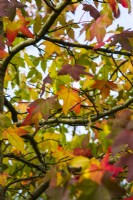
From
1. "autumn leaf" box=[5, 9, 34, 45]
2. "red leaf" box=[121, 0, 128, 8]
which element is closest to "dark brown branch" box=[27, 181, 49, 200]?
"autumn leaf" box=[5, 9, 34, 45]

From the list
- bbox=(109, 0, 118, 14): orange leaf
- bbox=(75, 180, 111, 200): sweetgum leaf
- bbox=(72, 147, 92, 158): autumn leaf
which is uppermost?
bbox=(109, 0, 118, 14): orange leaf

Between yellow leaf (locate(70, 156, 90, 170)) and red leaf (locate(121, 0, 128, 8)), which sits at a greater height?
red leaf (locate(121, 0, 128, 8))

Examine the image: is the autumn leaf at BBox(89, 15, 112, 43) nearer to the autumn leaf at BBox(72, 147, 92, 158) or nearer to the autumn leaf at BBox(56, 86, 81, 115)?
the autumn leaf at BBox(56, 86, 81, 115)

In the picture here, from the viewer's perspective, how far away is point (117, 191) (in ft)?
2.41

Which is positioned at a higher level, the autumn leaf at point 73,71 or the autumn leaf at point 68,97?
the autumn leaf at point 73,71

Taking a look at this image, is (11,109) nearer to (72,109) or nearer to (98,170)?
(72,109)

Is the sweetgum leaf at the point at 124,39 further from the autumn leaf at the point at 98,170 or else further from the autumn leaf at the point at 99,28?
the autumn leaf at the point at 98,170

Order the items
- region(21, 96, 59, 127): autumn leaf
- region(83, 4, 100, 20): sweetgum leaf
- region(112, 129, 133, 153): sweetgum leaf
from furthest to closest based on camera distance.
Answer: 1. region(83, 4, 100, 20): sweetgum leaf
2. region(21, 96, 59, 127): autumn leaf
3. region(112, 129, 133, 153): sweetgum leaf

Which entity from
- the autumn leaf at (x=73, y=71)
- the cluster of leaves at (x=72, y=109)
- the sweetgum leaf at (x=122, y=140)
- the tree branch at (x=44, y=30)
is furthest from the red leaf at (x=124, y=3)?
the sweetgum leaf at (x=122, y=140)

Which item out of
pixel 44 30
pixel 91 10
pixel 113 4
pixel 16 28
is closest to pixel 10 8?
pixel 16 28

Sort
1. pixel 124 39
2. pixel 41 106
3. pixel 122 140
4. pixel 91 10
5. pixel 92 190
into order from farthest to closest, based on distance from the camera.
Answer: pixel 91 10 < pixel 41 106 < pixel 124 39 < pixel 122 140 < pixel 92 190

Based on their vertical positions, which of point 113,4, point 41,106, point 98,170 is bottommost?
point 98,170

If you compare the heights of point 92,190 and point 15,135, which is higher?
point 15,135

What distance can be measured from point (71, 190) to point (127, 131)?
0.20 metres
